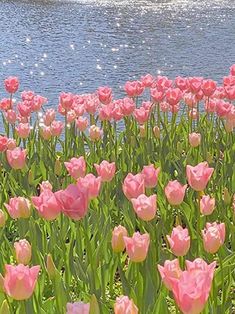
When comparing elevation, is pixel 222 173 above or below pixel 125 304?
below

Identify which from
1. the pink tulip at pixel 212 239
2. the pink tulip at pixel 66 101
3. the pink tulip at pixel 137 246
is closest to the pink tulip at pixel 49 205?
the pink tulip at pixel 137 246

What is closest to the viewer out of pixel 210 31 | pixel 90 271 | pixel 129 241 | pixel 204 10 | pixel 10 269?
pixel 10 269

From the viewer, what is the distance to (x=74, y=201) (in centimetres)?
219

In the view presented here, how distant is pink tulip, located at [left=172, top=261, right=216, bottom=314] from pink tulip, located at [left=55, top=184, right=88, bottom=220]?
605mm

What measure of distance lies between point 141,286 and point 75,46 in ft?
31.3

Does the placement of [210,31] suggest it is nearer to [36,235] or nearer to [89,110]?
[89,110]

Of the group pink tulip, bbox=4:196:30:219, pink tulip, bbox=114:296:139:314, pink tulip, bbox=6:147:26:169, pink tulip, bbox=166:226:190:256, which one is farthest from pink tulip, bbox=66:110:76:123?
pink tulip, bbox=114:296:139:314

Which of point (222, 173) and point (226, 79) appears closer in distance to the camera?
point (222, 173)

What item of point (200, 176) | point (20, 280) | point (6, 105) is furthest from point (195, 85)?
point (20, 280)

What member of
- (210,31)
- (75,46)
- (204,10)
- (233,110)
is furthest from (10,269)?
(204,10)

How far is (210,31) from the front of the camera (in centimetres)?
1291

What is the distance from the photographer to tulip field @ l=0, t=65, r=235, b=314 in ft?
6.93

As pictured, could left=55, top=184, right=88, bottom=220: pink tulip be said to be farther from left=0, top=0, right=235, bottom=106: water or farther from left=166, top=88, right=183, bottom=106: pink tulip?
left=0, top=0, right=235, bottom=106: water

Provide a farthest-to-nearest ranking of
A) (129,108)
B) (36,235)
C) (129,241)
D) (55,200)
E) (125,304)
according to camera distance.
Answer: (129,108)
(36,235)
(55,200)
(129,241)
(125,304)
